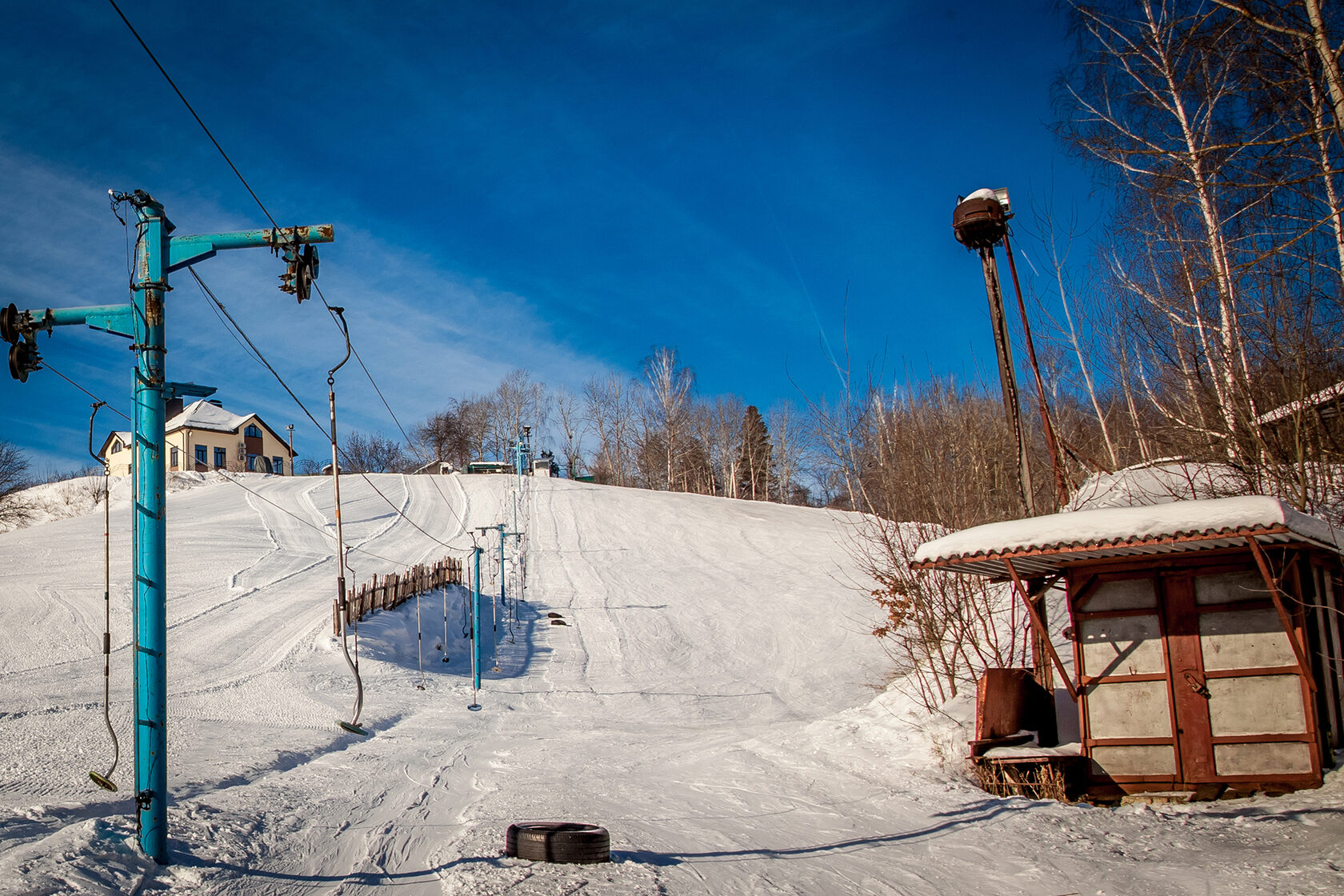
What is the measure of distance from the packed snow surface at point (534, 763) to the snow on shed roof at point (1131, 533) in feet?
7.93

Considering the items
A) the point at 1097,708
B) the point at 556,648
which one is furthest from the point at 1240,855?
the point at 556,648

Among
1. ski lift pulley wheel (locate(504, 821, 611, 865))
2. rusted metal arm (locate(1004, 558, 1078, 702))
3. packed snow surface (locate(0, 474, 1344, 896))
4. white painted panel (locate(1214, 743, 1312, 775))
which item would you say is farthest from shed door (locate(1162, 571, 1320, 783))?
ski lift pulley wheel (locate(504, 821, 611, 865))

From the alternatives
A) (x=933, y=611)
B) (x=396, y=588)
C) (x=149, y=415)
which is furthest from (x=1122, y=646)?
(x=396, y=588)

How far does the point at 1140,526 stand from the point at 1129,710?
2384 mm

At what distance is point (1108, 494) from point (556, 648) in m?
16.0

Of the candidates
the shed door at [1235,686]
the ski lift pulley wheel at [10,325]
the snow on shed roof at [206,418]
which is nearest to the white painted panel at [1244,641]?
the shed door at [1235,686]

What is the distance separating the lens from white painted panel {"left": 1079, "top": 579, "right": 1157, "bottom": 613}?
348 inches

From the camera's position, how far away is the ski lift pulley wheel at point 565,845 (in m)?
5.66

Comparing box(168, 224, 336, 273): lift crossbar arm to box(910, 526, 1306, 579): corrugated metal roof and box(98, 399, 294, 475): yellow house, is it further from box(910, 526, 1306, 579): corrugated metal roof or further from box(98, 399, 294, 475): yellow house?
box(98, 399, 294, 475): yellow house

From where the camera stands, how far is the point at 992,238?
548 inches

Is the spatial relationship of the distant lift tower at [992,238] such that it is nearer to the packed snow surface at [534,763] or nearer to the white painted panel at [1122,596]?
the white painted panel at [1122,596]

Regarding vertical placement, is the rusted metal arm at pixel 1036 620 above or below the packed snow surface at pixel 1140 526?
below

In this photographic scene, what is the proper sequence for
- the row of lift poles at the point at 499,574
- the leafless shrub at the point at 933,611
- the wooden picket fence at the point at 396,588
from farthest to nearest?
1. the wooden picket fence at the point at 396,588
2. the row of lift poles at the point at 499,574
3. the leafless shrub at the point at 933,611

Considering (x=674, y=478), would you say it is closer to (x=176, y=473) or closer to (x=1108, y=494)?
(x=176, y=473)
